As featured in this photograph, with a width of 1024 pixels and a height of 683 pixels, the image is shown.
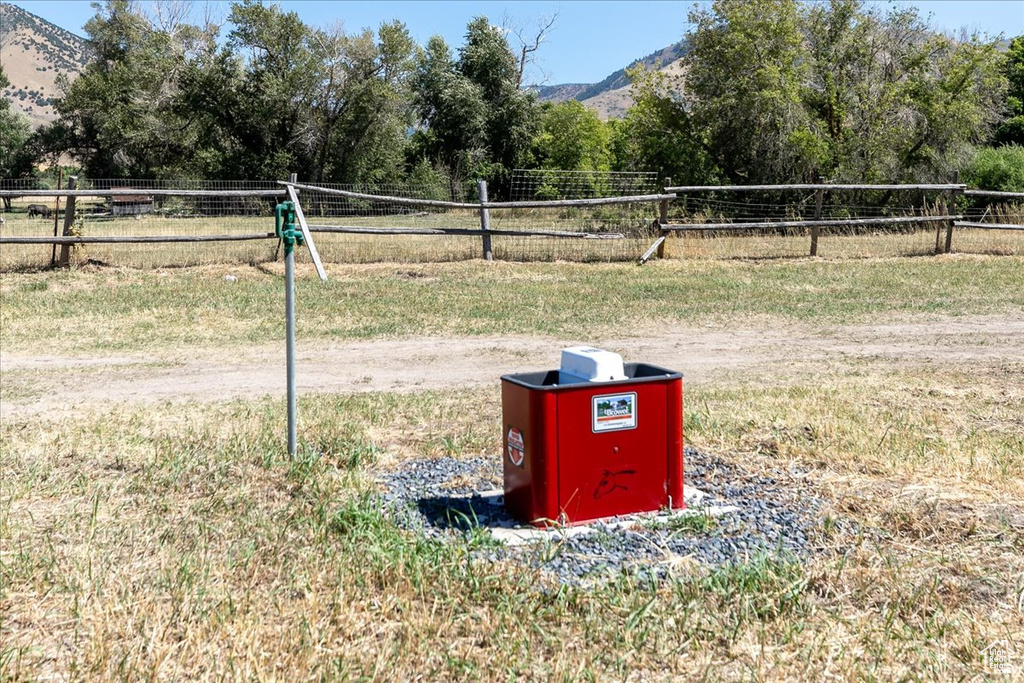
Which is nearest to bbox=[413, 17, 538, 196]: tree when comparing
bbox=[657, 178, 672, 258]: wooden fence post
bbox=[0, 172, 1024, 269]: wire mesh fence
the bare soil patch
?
bbox=[0, 172, 1024, 269]: wire mesh fence

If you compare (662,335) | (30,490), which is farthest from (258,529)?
(662,335)

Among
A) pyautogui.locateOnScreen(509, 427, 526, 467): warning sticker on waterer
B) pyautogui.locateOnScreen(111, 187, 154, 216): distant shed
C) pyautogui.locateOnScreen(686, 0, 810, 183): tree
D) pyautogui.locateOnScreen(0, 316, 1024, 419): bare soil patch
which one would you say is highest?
pyautogui.locateOnScreen(686, 0, 810, 183): tree

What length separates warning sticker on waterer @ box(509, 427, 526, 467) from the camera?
409 cm

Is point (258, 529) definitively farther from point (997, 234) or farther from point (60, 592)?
point (997, 234)

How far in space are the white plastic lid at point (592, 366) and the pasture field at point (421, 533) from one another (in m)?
0.79

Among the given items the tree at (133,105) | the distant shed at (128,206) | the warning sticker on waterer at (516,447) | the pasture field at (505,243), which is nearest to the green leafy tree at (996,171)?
the pasture field at (505,243)

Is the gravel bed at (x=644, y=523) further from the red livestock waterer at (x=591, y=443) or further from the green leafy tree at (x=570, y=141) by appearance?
the green leafy tree at (x=570, y=141)

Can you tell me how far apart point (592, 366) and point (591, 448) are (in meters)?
0.35

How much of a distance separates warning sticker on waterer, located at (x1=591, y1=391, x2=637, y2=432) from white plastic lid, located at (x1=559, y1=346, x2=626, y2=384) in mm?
93

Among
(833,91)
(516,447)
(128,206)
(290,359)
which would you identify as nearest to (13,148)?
(128,206)

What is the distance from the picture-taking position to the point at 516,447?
4164mm

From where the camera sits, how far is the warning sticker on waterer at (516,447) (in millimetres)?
4094

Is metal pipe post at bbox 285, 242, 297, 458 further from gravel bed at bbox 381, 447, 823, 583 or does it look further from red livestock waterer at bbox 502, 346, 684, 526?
red livestock waterer at bbox 502, 346, 684, 526

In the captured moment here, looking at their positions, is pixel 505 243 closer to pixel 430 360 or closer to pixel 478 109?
pixel 430 360
